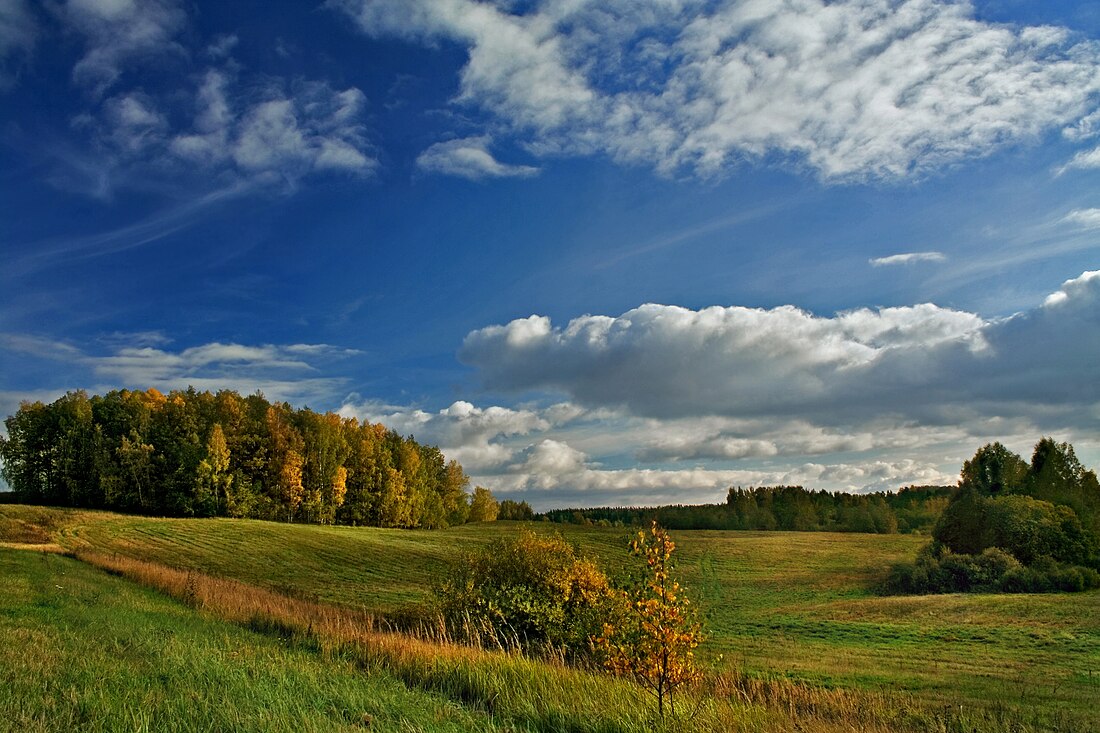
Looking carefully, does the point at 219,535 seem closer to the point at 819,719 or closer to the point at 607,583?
the point at 607,583

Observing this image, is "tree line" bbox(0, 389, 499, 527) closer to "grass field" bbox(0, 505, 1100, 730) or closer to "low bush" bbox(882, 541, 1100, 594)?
"grass field" bbox(0, 505, 1100, 730)

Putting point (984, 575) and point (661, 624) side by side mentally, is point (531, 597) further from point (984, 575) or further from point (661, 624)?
point (984, 575)

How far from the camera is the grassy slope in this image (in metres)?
6.70

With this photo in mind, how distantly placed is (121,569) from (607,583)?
2410 cm

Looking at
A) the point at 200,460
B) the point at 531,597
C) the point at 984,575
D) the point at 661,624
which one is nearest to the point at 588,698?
the point at 661,624

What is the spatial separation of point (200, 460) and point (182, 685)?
75765 mm

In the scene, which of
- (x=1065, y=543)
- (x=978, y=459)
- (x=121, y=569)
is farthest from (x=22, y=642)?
(x=978, y=459)

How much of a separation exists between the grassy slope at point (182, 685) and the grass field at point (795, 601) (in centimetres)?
851

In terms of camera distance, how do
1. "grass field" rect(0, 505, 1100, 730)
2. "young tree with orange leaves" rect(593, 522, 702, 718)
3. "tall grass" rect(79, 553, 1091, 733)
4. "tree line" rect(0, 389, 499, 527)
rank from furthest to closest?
"tree line" rect(0, 389, 499, 527) < "grass field" rect(0, 505, 1100, 730) < "young tree with orange leaves" rect(593, 522, 702, 718) < "tall grass" rect(79, 553, 1091, 733)

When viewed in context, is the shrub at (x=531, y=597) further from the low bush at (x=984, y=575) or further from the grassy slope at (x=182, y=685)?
the low bush at (x=984, y=575)

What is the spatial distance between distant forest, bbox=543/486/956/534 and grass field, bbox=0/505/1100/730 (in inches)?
1354

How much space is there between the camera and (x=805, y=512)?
131750mm

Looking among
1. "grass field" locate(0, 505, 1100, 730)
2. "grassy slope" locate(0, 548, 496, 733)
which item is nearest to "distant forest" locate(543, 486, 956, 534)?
"grass field" locate(0, 505, 1100, 730)

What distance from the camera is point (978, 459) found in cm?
7188
